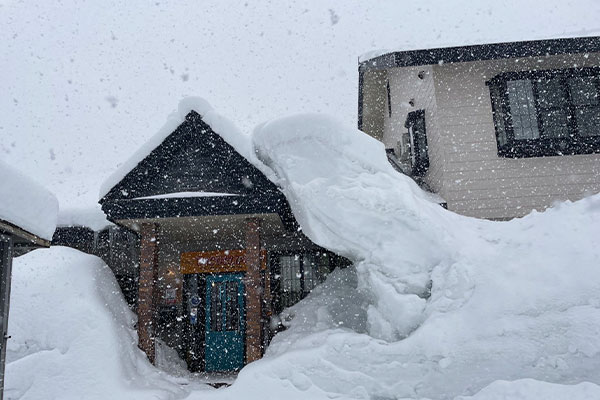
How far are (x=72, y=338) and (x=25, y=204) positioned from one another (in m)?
4.35

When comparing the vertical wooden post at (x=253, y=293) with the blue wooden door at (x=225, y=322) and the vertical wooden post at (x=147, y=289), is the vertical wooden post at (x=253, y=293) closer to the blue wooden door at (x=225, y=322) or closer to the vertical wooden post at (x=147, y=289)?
the vertical wooden post at (x=147, y=289)

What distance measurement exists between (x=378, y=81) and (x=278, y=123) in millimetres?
6181

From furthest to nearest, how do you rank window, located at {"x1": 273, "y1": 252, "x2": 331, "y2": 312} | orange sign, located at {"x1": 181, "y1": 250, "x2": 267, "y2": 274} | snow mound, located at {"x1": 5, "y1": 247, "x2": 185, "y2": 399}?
window, located at {"x1": 273, "y1": 252, "x2": 331, "y2": 312} → orange sign, located at {"x1": 181, "y1": 250, "x2": 267, "y2": 274} → snow mound, located at {"x1": 5, "y1": 247, "x2": 185, "y2": 399}

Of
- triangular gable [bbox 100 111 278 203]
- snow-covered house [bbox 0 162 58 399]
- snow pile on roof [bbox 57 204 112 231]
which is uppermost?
triangular gable [bbox 100 111 278 203]

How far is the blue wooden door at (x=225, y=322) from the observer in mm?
10531

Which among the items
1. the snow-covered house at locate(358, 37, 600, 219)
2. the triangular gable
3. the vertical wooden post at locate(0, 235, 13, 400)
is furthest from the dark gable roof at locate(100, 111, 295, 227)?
the snow-covered house at locate(358, 37, 600, 219)

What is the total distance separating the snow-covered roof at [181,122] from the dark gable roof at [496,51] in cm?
434

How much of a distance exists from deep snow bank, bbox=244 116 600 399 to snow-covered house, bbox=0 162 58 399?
3569 millimetres

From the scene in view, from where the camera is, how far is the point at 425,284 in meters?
6.93

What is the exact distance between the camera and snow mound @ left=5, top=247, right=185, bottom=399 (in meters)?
7.00

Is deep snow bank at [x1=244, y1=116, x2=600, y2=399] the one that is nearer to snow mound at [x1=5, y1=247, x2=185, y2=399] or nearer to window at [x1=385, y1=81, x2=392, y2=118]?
snow mound at [x1=5, y1=247, x2=185, y2=399]

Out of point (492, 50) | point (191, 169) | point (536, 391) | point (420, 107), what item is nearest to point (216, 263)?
point (191, 169)

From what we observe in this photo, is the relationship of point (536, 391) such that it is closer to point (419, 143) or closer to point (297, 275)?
point (297, 275)

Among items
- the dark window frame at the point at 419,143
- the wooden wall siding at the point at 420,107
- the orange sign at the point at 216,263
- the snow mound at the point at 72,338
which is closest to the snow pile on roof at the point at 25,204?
the snow mound at the point at 72,338
